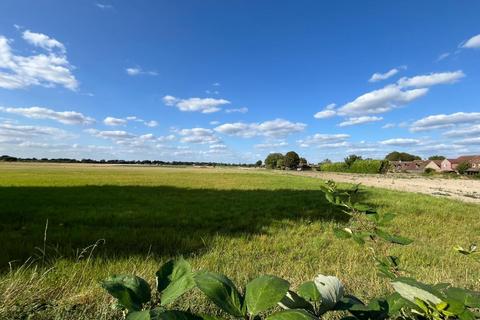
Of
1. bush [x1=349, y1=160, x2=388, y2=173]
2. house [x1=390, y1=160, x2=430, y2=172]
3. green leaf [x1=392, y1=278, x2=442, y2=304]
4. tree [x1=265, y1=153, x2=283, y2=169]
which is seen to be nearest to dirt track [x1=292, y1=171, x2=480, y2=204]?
green leaf [x1=392, y1=278, x2=442, y2=304]

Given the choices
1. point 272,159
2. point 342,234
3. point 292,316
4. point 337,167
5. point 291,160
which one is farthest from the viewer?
point 272,159

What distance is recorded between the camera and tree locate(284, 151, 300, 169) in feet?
553

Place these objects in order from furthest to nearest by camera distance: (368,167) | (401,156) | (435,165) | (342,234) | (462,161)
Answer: (401,156), (435,165), (462,161), (368,167), (342,234)

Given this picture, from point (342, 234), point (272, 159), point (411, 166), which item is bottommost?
point (342, 234)

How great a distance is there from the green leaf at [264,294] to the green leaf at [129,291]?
0.90ft

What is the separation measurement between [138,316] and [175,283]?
0.16 meters

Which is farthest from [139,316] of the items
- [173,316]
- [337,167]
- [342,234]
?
[337,167]

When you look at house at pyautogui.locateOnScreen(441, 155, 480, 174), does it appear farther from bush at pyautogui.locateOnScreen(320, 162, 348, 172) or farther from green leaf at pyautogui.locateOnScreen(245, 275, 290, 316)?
green leaf at pyautogui.locateOnScreen(245, 275, 290, 316)

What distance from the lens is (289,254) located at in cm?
715

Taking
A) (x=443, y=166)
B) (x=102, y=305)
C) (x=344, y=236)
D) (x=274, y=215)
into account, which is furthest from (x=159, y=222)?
(x=443, y=166)

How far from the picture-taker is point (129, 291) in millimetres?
803

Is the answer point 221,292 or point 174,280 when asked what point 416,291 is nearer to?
point 221,292

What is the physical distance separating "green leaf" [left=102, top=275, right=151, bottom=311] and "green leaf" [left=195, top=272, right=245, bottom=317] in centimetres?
17

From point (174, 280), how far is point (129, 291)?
11 centimetres
